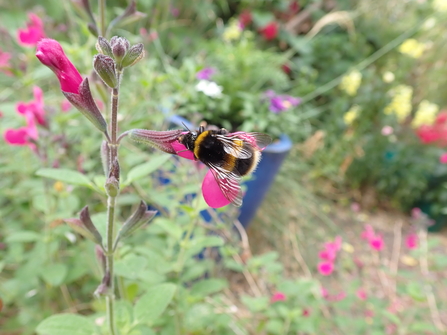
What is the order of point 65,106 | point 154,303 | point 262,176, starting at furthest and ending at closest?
1. point 262,176
2. point 65,106
3. point 154,303

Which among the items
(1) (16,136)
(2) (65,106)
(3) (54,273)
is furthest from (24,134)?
(3) (54,273)

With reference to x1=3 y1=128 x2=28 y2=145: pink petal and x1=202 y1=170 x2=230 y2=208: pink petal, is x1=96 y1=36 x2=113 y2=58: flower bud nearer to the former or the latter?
x1=202 y1=170 x2=230 y2=208: pink petal

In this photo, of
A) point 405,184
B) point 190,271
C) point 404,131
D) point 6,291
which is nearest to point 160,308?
point 190,271

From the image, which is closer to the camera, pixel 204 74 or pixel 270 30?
pixel 204 74

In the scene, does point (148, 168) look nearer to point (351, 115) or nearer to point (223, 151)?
point (223, 151)

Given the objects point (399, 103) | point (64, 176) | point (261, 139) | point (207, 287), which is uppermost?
point (399, 103)

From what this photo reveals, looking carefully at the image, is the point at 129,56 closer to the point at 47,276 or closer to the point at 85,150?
the point at 47,276

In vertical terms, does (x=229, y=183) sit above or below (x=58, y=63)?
below
